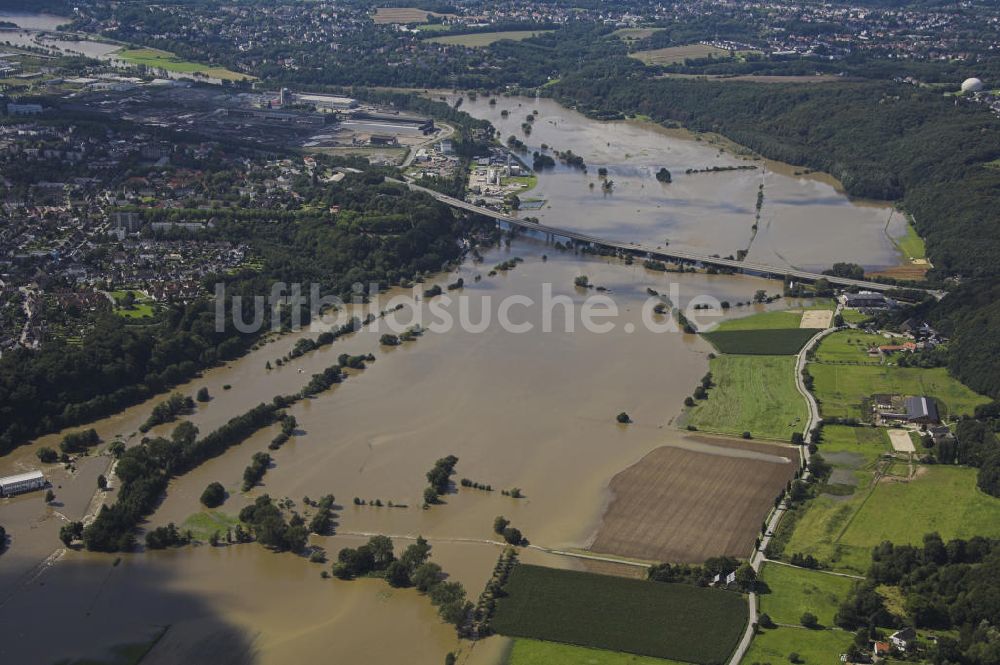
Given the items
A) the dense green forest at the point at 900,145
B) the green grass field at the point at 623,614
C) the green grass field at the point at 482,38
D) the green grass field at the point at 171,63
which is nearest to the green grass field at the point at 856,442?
the dense green forest at the point at 900,145

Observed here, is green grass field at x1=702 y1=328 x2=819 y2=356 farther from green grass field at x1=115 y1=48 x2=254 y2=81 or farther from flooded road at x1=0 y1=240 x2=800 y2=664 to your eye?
green grass field at x1=115 y1=48 x2=254 y2=81

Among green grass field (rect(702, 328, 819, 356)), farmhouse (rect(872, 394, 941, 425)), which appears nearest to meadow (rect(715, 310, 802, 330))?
green grass field (rect(702, 328, 819, 356))

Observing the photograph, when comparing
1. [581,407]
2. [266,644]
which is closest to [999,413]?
[581,407]


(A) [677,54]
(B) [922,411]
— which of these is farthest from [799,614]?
(A) [677,54]

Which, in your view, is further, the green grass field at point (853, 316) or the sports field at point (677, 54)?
the sports field at point (677, 54)

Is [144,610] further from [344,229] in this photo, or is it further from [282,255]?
[344,229]

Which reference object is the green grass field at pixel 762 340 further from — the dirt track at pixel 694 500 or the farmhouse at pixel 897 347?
the dirt track at pixel 694 500

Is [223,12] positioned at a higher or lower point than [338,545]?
higher
